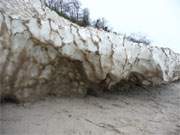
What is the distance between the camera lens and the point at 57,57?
1510mm

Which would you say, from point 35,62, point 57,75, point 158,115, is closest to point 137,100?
point 158,115

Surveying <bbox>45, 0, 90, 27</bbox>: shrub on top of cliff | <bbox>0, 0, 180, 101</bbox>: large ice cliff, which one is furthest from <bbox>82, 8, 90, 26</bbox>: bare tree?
<bbox>0, 0, 180, 101</bbox>: large ice cliff

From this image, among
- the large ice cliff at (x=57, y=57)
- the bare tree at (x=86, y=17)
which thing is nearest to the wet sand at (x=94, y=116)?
the large ice cliff at (x=57, y=57)

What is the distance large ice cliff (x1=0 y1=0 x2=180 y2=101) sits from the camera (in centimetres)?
142

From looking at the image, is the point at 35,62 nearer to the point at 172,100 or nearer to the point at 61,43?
the point at 61,43

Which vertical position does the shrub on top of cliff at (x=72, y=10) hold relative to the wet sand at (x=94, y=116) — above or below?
above

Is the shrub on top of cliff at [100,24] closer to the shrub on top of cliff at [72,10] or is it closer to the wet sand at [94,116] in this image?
the shrub on top of cliff at [72,10]

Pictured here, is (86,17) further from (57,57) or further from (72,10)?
(57,57)

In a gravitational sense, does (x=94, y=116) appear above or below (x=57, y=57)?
below

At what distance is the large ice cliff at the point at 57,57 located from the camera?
1420mm

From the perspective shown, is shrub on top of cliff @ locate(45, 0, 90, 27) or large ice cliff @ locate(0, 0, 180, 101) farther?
shrub on top of cliff @ locate(45, 0, 90, 27)

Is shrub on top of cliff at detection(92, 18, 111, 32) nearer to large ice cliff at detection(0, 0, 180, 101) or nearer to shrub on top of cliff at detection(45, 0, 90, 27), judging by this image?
shrub on top of cliff at detection(45, 0, 90, 27)

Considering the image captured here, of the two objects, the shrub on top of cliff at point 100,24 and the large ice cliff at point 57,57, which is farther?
the shrub on top of cliff at point 100,24

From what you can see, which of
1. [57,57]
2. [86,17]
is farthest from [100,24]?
[57,57]
